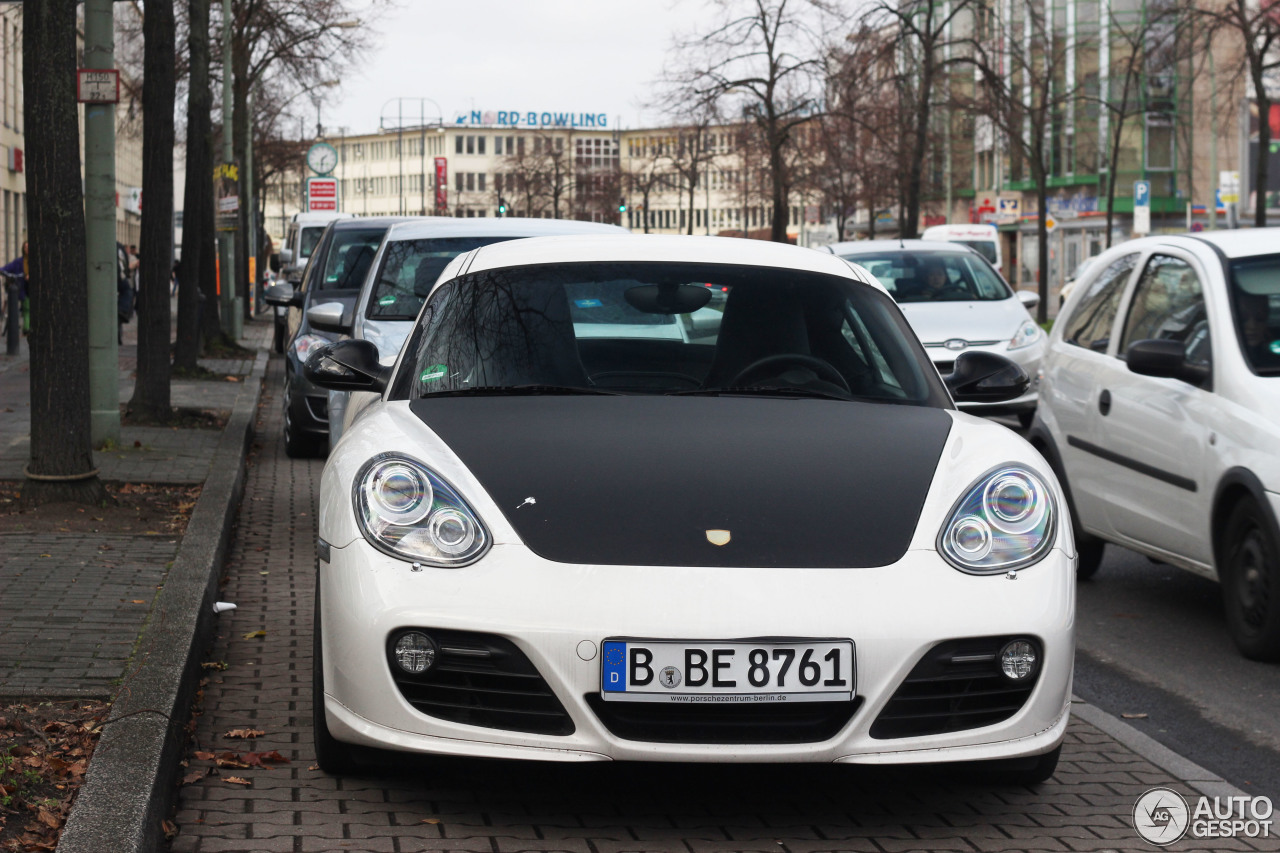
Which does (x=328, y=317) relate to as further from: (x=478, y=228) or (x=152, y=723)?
(x=152, y=723)

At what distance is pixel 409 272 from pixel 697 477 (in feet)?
22.1

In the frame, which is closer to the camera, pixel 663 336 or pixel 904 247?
pixel 663 336

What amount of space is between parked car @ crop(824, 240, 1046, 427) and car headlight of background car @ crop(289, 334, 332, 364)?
5.05 m

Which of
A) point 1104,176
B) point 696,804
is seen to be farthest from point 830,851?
point 1104,176

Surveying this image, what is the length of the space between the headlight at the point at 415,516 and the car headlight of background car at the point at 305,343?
8.74 meters

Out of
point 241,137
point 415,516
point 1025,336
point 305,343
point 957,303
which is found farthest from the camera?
point 241,137

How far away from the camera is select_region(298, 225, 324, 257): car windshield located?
95.7 ft

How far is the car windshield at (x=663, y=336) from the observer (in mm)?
5238

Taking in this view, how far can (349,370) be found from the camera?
589 cm

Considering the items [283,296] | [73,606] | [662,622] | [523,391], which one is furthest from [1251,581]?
[283,296]

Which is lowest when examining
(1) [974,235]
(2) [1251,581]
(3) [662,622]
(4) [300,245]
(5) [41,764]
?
(5) [41,764]

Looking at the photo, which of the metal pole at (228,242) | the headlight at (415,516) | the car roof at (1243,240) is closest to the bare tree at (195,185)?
the metal pole at (228,242)

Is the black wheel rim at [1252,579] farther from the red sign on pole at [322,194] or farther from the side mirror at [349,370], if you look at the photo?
the red sign on pole at [322,194]

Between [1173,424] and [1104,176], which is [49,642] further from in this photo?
[1104,176]
